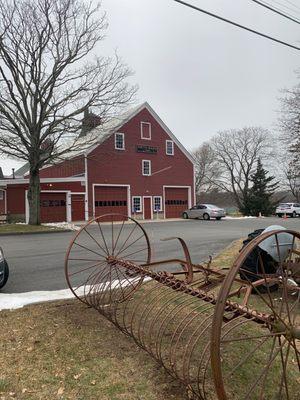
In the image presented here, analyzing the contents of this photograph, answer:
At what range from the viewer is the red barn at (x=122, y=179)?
34.9 m

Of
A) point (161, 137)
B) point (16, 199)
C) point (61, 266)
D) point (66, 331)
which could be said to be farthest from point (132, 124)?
point (66, 331)

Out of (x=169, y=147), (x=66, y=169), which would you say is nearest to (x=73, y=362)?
(x=66, y=169)

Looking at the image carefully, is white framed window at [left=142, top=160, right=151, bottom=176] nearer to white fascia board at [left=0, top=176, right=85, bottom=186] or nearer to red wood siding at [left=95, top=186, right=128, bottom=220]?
red wood siding at [left=95, top=186, right=128, bottom=220]

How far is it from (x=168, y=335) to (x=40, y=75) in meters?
24.6

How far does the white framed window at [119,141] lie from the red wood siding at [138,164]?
13.5 inches

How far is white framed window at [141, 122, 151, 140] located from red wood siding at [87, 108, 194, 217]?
13.9 inches

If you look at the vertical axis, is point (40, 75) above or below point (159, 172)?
above

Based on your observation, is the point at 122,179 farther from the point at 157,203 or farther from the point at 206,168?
the point at 206,168

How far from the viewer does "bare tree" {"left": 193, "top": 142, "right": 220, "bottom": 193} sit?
75.4 meters

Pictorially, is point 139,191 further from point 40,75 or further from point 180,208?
point 40,75

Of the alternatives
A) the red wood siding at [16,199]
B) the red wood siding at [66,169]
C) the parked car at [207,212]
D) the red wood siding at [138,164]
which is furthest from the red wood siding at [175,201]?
the red wood siding at [16,199]

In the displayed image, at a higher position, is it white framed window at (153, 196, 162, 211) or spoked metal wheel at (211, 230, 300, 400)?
white framed window at (153, 196, 162, 211)

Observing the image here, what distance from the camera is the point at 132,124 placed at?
41.0 metres

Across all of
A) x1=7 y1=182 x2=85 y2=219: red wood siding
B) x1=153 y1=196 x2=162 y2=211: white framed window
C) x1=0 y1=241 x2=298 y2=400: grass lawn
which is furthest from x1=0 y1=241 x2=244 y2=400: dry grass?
x1=153 y1=196 x2=162 y2=211: white framed window
